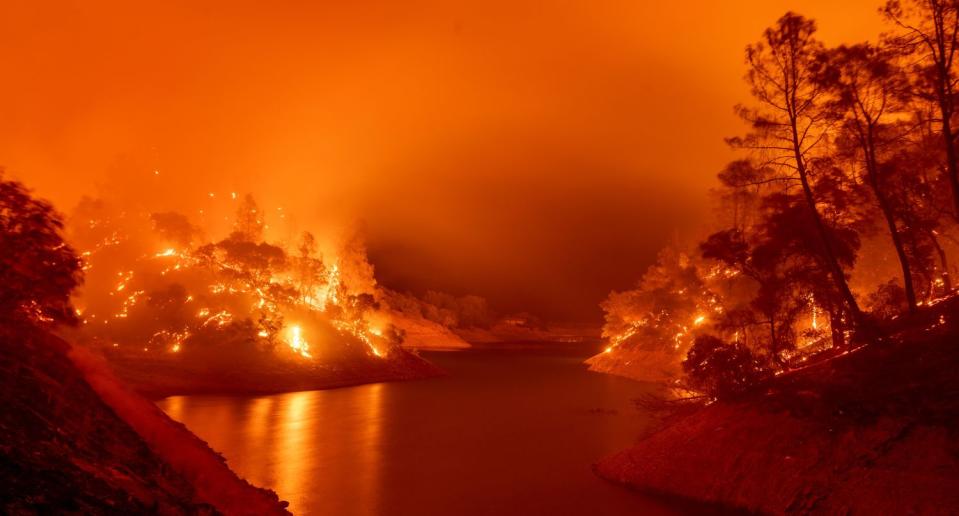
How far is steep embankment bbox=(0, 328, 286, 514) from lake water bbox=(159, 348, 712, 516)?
16.3 feet

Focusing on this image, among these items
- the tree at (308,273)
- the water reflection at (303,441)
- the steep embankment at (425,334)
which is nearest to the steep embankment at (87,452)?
the water reflection at (303,441)

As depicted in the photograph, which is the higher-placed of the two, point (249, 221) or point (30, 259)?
point (249, 221)

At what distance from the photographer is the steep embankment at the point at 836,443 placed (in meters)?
13.8

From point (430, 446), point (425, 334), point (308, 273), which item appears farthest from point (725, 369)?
point (425, 334)

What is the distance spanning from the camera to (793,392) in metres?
19.2

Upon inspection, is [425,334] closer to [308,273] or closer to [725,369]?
[308,273]

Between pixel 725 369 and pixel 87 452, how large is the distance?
810 inches

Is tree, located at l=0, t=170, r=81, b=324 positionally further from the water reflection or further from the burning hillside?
the burning hillside

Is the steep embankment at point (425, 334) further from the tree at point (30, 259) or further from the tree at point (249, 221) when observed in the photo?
the tree at point (30, 259)

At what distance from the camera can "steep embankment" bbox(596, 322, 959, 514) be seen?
1377 cm

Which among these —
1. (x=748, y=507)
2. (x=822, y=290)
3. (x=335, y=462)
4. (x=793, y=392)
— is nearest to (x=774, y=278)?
(x=822, y=290)

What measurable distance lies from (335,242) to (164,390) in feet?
139

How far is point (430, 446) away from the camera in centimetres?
3288

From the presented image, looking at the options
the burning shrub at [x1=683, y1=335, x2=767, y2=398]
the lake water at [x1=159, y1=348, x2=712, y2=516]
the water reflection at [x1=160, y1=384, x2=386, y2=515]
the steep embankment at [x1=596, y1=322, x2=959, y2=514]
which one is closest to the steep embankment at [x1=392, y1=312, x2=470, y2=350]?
the lake water at [x1=159, y1=348, x2=712, y2=516]
